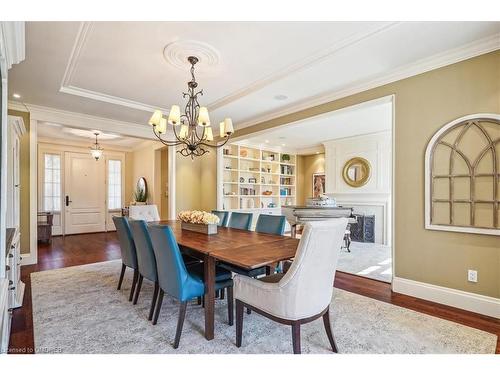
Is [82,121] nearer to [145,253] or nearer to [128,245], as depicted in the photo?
[128,245]

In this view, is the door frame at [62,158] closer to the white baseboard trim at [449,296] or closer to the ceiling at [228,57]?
the ceiling at [228,57]

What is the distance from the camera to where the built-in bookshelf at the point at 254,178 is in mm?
6617

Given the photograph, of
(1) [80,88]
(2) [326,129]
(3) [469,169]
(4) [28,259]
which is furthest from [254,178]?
(3) [469,169]

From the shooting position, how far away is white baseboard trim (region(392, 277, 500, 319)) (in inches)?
95.8

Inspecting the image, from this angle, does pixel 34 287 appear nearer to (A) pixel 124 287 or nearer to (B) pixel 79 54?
(A) pixel 124 287

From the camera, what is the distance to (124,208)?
767cm

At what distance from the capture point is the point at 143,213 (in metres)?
4.26

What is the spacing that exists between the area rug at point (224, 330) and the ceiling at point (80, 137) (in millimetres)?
4210

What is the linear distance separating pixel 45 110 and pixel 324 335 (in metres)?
5.17

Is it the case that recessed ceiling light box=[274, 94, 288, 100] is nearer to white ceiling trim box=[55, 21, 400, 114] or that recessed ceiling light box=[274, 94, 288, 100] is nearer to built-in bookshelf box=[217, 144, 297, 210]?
white ceiling trim box=[55, 21, 400, 114]

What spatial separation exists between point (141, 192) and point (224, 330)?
6.03 metres

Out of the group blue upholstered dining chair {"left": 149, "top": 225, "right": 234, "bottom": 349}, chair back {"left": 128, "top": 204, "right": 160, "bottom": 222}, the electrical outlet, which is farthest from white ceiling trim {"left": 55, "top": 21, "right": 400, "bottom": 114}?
the electrical outlet

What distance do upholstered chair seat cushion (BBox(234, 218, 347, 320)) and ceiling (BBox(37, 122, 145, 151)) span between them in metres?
5.40
